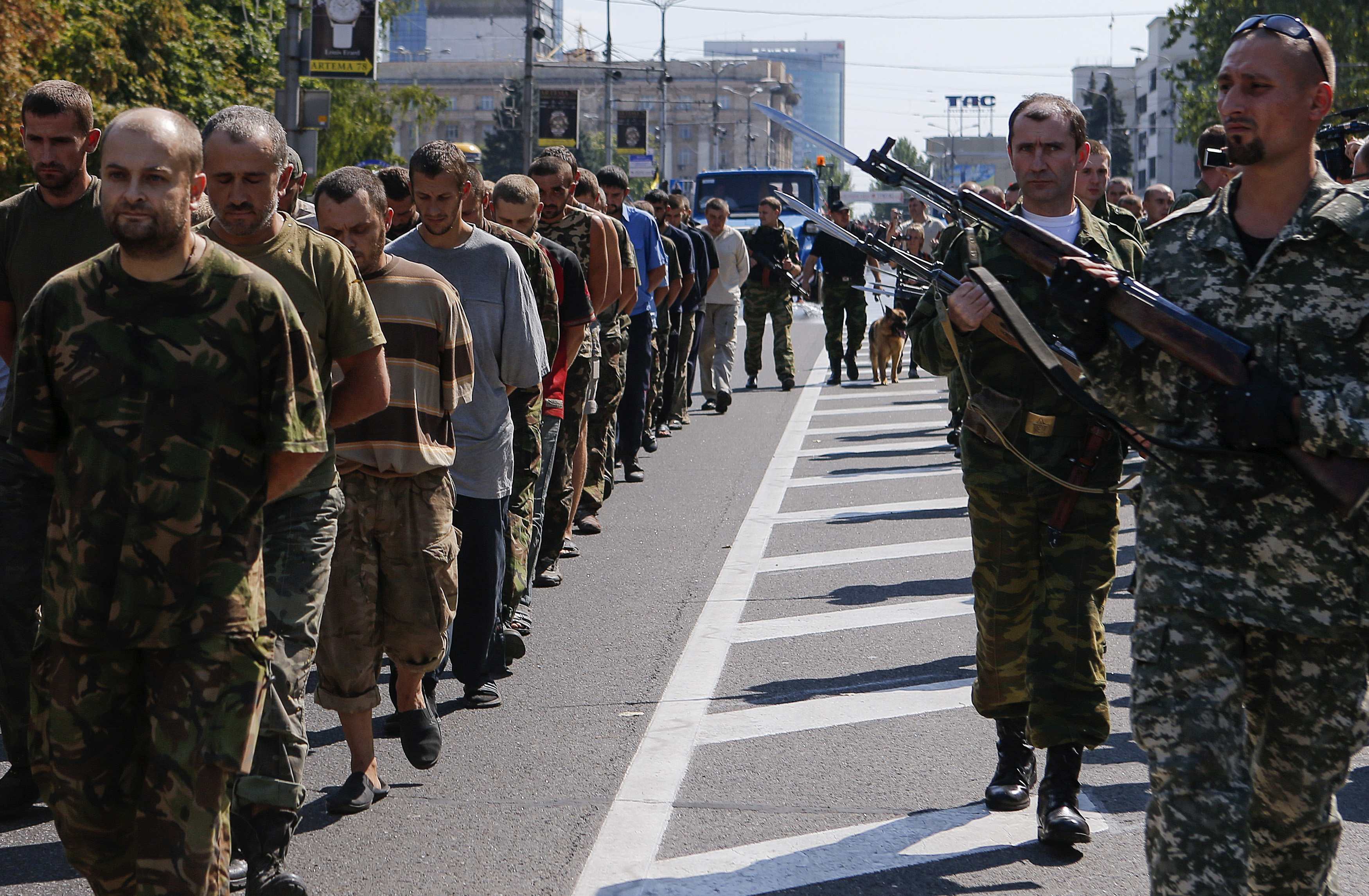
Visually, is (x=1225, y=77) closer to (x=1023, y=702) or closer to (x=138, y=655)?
(x=1023, y=702)

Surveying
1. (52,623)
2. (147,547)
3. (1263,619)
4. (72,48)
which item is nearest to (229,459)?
(147,547)

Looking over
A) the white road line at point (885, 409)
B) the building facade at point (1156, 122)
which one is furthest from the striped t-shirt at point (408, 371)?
the building facade at point (1156, 122)

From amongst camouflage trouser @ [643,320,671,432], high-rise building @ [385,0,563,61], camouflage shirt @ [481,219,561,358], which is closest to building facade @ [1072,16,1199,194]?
high-rise building @ [385,0,563,61]

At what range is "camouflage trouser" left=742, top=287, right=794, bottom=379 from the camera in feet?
63.7

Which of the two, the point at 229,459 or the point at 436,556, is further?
the point at 436,556

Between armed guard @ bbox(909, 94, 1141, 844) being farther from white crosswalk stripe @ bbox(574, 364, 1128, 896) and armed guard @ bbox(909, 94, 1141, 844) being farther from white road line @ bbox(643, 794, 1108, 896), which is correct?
white crosswalk stripe @ bbox(574, 364, 1128, 896)

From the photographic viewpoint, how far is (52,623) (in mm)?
3551

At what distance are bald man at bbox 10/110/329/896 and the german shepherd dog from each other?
16.7 meters

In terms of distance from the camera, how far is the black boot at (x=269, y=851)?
168 inches

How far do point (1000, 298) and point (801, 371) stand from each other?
19291mm

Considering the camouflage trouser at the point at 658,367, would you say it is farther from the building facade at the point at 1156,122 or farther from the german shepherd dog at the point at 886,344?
the building facade at the point at 1156,122

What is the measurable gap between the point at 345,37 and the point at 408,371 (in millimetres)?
14973

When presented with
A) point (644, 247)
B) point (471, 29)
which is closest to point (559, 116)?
point (644, 247)

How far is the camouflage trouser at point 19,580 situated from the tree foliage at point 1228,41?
39276mm
